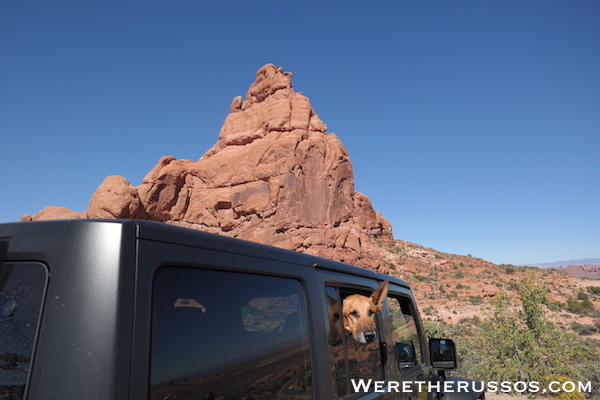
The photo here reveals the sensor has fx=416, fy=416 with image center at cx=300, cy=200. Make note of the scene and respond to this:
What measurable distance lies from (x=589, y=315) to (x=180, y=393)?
41.6 metres

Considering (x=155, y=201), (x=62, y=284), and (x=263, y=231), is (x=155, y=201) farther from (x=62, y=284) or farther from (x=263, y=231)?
(x=62, y=284)

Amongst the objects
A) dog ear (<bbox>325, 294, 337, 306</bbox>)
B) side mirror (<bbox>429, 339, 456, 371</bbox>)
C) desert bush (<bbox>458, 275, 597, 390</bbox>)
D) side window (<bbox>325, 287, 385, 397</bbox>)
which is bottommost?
desert bush (<bbox>458, 275, 597, 390</bbox>)

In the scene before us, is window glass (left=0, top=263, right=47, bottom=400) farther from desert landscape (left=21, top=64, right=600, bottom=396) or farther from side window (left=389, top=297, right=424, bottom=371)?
desert landscape (left=21, top=64, right=600, bottom=396)

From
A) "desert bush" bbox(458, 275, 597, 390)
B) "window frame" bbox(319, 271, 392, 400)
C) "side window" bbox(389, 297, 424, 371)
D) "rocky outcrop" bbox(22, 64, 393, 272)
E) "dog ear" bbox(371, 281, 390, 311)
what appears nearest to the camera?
"window frame" bbox(319, 271, 392, 400)

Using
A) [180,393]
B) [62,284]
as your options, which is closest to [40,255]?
[62,284]

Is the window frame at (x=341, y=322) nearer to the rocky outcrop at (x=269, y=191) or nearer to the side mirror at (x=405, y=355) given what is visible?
the side mirror at (x=405, y=355)

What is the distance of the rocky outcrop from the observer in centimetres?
3950

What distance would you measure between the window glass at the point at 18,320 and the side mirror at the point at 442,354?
3624 mm

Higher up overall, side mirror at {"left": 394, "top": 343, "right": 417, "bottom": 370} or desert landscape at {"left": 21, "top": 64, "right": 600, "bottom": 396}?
desert landscape at {"left": 21, "top": 64, "right": 600, "bottom": 396}

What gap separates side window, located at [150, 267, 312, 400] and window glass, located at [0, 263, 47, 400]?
304 mm

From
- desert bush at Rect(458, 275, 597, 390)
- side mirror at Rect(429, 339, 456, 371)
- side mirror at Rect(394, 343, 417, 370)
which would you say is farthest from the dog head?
desert bush at Rect(458, 275, 597, 390)

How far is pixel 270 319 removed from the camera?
180cm

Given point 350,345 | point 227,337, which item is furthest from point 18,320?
point 350,345

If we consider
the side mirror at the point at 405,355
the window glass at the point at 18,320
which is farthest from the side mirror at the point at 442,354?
the window glass at the point at 18,320
